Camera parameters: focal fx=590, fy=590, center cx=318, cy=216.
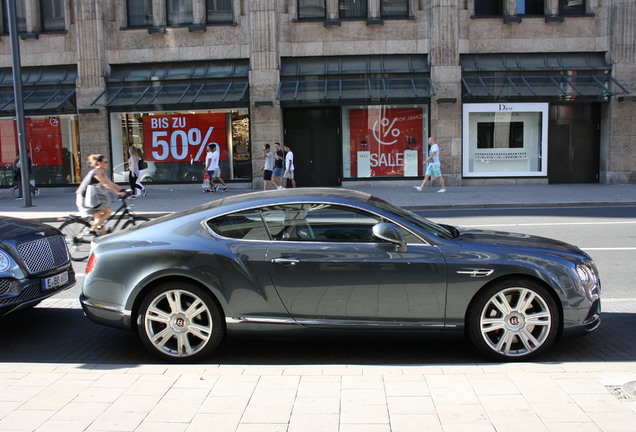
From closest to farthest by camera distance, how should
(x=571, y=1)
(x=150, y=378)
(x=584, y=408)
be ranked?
(x=584, y=408)
(x=150, y=378)
(x=571, y=1)

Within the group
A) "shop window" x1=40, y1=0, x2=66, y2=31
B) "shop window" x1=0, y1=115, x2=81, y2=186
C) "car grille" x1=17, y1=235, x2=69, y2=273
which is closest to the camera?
"car grille" x1=17, y1=235, x2=69, y2=273

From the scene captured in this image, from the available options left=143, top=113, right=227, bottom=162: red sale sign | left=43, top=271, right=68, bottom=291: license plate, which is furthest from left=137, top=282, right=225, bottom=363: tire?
left=143, top=113, right=227, bottom=162: red sale sign

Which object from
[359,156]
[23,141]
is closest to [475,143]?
[359,156]

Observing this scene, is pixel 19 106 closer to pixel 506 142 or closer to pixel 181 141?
pixel 181 141

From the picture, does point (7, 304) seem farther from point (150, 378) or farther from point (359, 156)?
point (359, 156)

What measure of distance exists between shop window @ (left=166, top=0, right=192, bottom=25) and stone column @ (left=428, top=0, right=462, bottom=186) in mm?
9068

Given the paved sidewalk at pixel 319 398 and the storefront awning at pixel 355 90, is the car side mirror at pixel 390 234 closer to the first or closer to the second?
the paved sidewalk at pixel 319 398

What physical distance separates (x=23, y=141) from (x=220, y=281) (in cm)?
1514

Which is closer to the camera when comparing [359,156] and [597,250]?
[597,250]

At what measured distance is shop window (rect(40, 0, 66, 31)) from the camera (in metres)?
23.0

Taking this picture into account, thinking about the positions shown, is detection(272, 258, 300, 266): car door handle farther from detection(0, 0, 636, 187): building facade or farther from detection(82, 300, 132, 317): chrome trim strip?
detection(0, 0, 636, 187): building facade

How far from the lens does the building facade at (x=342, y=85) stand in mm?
21547

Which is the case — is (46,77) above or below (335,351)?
above

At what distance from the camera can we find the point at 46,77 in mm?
22984
